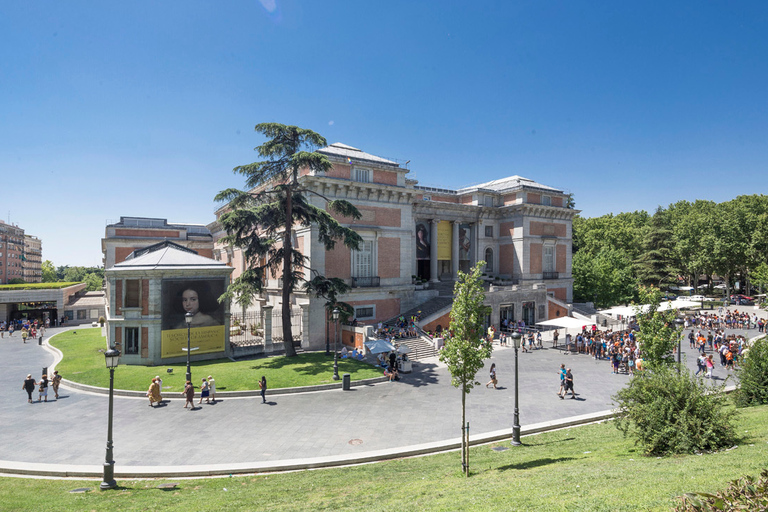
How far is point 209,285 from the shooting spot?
2581 centimetres

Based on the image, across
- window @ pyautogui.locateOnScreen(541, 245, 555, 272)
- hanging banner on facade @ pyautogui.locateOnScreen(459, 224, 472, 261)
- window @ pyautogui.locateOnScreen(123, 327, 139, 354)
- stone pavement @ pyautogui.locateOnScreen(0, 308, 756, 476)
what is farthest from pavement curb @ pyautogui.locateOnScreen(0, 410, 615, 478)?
window @ pyautogui.locateOnScreen(541, 245, 555, 272)

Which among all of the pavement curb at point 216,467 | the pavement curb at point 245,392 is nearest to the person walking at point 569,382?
the pavement curb at point 216,467

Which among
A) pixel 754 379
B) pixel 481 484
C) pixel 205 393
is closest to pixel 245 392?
pixel 205 393

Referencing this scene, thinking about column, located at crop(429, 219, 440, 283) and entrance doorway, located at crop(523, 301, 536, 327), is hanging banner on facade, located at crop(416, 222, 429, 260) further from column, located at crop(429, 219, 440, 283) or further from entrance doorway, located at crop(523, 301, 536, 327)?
entrance doorway, located at crop(523, 301, 536, 327)

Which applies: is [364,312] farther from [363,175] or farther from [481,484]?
→ [481,484]

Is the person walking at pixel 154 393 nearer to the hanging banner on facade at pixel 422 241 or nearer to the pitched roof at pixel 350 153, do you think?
the pitched roof at pixel 350 153

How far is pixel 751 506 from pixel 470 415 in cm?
1229

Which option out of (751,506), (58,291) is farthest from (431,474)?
(58,291)

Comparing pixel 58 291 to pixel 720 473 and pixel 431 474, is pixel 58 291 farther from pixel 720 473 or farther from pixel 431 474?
pixel 720 473

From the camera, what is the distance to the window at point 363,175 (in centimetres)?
3284

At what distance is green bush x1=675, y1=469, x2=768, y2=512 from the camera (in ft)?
15.1

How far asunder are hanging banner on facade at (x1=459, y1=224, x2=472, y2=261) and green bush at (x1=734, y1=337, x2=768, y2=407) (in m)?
31.2

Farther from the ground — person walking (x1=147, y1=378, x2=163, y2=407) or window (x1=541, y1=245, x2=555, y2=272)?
window (x1=541, y1=245, x2=555, y2=272)

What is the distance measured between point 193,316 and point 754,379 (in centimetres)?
2665
